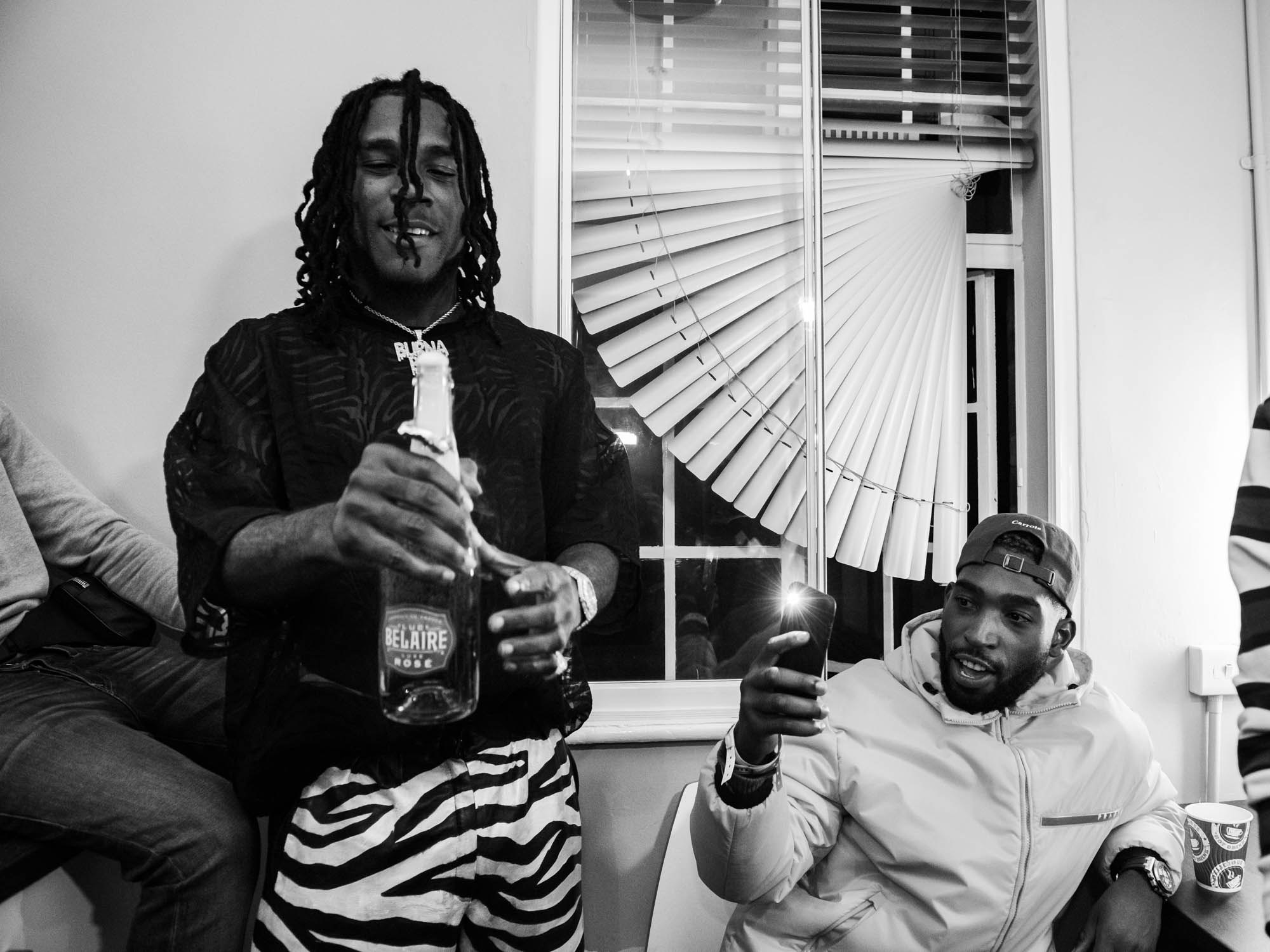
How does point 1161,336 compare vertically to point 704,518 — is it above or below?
above

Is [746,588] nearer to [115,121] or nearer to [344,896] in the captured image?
[344,896]

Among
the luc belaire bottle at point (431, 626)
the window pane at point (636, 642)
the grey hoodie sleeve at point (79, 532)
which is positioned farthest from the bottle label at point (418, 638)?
the window pane at point (636, 642)

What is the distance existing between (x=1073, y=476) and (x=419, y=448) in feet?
5.46

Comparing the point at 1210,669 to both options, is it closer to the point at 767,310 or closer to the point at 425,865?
the point at 767,310

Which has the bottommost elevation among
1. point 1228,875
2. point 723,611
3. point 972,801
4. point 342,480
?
point 1228,875

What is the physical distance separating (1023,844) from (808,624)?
643mm

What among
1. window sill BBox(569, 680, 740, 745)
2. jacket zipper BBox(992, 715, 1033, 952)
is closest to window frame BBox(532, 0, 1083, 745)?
window sill BBox(569, 680, 740, 745)

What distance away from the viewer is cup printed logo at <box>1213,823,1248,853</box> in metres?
1.31

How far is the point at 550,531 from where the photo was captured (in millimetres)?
1161

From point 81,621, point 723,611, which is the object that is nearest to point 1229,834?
point 723,611

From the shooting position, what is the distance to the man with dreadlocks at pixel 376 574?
100cm

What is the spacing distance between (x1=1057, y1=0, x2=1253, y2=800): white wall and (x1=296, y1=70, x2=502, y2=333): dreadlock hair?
1.38m

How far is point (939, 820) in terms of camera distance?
1.30 m

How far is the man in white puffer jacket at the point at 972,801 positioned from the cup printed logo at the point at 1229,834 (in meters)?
0.07
